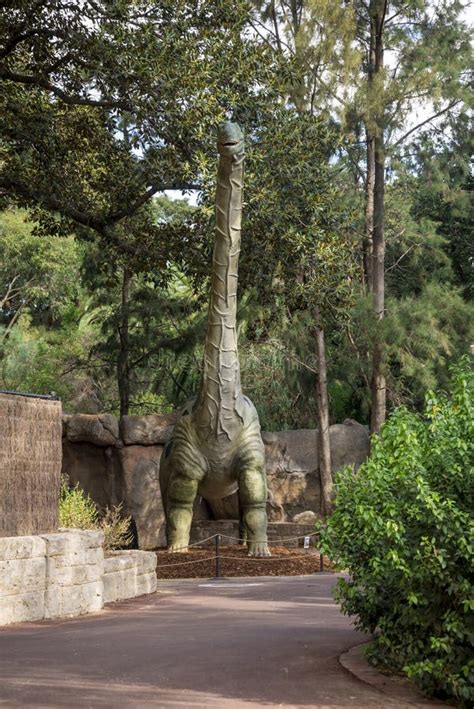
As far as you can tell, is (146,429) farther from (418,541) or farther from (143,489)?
(418,541)

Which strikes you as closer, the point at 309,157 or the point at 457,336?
the point at 309,157

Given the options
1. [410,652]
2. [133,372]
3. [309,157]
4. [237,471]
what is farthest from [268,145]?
[133,372]

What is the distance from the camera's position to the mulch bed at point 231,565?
15664mm

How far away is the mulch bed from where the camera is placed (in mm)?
15664

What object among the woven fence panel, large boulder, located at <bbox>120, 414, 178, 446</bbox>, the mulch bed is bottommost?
the mulch bed

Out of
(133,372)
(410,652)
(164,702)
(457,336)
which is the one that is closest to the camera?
(164,702)

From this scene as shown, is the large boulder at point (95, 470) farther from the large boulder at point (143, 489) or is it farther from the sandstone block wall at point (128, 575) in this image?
the sandstone block wall at point (128, 575)

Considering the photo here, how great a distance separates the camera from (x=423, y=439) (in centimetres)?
766

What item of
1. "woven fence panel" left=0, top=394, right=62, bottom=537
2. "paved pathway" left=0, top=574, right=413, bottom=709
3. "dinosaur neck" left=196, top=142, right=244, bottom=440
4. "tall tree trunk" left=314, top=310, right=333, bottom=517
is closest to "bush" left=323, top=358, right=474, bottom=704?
"paved pathway" left=0, top=574, right=413, bottom=709

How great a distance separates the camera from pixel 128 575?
41.4ft

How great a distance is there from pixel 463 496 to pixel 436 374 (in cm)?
1649

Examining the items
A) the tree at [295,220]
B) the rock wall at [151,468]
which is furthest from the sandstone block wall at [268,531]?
the tree at [295,220]

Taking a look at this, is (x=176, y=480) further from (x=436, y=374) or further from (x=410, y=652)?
(x=410, y=652)

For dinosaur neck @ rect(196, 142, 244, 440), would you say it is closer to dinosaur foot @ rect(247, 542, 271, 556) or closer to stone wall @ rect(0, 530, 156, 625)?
dinosaur foot @ rect(247, 542, 271, 556)
